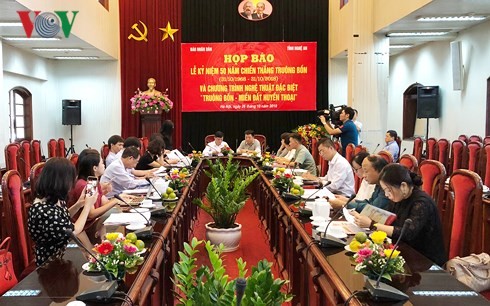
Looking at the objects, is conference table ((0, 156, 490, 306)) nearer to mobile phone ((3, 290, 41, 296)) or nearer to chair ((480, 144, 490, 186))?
mobile phone ((3, 290, 41, 296))

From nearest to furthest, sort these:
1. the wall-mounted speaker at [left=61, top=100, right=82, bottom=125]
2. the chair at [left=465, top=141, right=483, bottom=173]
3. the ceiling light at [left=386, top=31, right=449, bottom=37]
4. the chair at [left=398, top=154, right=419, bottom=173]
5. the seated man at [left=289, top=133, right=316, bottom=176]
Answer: the chair at [left=398, top=154, right=419, bottom=173]
the chair at [left=465, top=141, right=483, bottom=173]
the seated man at [left=289, top=133, right=316, bottom=176]
the ceiling light at [left=386, top=31, right=449, bottom=37]
the wall-mounted speaker at [left=61, top=100, right=82, bottom=125]

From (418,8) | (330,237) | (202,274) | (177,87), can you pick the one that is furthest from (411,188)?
(177,87)

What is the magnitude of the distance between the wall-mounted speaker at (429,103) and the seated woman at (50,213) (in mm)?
7304

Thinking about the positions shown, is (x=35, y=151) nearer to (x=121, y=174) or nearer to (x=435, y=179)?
(x=121, y=174)

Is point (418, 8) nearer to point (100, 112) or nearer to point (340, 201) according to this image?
point (340, 201)

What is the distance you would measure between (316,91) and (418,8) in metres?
4.21

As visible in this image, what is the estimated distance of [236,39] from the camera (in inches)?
393

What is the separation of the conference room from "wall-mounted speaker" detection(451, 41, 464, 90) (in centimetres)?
3

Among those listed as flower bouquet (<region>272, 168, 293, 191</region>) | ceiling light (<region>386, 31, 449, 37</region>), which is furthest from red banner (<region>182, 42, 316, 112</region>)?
flower bouquet (<region>272, 168, 293, 191</region>)

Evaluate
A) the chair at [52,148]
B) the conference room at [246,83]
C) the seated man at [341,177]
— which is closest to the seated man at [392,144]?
the conference room at [246,83]

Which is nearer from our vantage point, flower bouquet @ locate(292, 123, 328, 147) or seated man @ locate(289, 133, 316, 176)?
seated man @ locate(289, 133, 316, 176)

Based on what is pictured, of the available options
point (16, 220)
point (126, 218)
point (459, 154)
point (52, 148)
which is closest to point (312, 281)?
point (126, 218)

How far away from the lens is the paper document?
2.42m

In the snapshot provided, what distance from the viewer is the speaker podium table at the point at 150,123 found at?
935 centimetres
